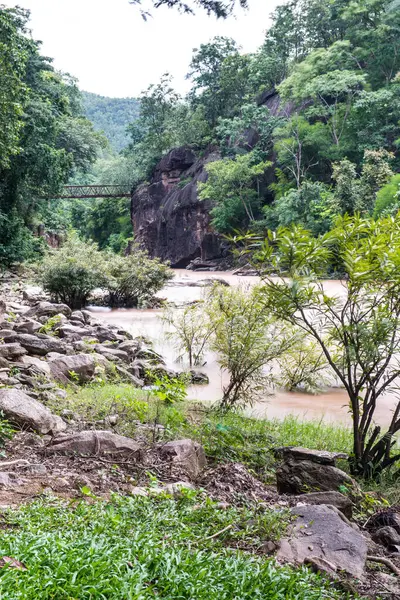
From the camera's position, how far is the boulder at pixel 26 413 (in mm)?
4129

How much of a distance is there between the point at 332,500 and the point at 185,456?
1026 mm

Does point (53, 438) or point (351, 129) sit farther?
point (351, 129)

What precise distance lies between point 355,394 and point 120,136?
223ft

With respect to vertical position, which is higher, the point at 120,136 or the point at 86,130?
the point at 120,136

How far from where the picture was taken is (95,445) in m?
3.82

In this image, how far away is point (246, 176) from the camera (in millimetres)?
36875

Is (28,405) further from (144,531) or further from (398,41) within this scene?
(398,41)

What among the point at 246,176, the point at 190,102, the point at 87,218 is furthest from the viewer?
the point at 87,218

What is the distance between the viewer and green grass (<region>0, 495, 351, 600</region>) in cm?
183

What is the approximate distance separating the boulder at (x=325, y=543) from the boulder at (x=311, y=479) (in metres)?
0.92

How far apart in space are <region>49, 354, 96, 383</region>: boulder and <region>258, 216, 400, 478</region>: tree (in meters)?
2.93

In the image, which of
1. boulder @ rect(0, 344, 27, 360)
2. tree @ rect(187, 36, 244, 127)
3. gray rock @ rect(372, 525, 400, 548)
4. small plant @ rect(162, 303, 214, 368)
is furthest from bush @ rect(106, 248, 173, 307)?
tree @ rect(187, 36, 244, 127)

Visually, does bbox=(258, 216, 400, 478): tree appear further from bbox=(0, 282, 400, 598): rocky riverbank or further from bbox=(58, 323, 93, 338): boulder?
bbox=(58, 323, 93, 338): boulder

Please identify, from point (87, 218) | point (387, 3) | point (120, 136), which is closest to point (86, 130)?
point (387, 3)
